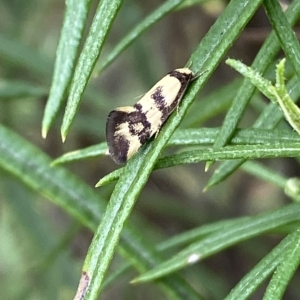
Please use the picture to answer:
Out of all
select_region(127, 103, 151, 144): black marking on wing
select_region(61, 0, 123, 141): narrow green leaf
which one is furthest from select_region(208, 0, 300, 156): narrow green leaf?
select_region(61, 0, 123, 141): narrow green leaf

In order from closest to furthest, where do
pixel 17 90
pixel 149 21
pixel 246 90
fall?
pixel 246 90
pixel 149 21
pixel 17 90

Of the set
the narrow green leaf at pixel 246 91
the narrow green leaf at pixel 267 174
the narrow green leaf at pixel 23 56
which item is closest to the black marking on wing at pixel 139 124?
the narrow green leaf at pixel 246 91

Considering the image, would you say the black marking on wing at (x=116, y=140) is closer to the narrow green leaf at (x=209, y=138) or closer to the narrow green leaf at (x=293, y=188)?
the narrow green leaf at (x=209, y=138)

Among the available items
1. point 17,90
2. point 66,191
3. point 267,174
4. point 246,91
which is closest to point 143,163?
point 246,91

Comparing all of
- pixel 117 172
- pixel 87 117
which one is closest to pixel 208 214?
pixel 87 117

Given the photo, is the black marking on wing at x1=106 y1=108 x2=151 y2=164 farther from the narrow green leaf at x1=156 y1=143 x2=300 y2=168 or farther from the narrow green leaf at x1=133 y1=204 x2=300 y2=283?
the narrow green leaf at x1=133 y1=204 x2=300 y2=283

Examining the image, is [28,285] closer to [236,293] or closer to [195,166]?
[195,166]

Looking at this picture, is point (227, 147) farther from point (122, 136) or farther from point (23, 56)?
point (23, 56)
